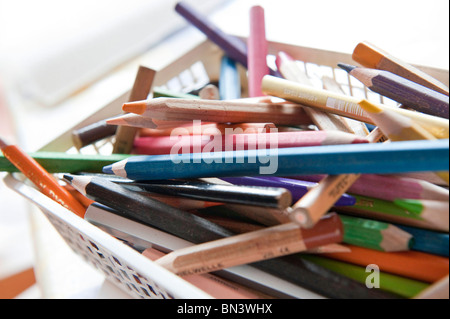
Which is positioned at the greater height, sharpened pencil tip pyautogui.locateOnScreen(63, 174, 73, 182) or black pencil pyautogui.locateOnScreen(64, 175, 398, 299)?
sharpened pencil tip pyautogui.locateOnScreen(63, 174, 73, 182)

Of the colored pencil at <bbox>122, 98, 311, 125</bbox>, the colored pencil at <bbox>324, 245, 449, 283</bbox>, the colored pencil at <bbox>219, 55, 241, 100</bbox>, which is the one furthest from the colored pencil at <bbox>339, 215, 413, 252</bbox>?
the colored pencil at <bbox>219, 55, 241, 100</bbox>

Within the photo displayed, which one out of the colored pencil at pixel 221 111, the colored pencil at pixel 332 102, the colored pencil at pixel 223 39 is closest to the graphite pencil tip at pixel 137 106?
the colored pencil at pixel 221 111

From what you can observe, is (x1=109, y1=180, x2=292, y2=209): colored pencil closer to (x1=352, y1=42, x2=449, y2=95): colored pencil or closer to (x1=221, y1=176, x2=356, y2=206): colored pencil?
(x1=221, y1=176, x2=356, y2=206): colored pencil

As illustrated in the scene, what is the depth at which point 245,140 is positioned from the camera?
0.29 meters

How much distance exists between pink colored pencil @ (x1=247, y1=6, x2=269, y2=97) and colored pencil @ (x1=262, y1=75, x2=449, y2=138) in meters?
0.09

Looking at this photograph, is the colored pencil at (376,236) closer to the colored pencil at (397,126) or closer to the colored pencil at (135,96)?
the colored pencil at (397,126)

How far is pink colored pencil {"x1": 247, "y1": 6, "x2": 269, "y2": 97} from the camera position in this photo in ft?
1.41

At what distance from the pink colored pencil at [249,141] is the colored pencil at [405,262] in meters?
0.07

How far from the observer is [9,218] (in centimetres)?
60

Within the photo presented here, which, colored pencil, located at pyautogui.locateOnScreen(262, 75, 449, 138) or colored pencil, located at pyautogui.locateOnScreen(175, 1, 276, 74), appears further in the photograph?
colored pencil, located at pyautogui.locateOnScreen(175, 1, 276, 74)

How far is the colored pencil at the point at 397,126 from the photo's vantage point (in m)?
0.23

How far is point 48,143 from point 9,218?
229 mm

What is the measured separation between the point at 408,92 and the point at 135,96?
0.24 meters
